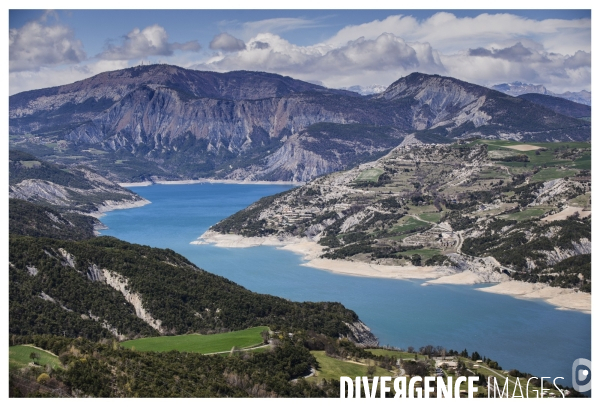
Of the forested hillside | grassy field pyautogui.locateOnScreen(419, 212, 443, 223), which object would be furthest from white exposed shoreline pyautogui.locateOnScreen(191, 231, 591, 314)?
the forested hillside

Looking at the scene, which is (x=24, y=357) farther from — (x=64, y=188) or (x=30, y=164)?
(x=30, y=164)

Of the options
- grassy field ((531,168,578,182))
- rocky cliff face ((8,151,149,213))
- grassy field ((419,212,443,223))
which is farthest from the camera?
rocky cliff face ((8,151,149,213))

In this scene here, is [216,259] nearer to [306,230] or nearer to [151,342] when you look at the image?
[306,230]

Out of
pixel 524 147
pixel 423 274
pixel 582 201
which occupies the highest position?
pixel 524 147

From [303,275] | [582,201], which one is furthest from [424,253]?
[582,201]

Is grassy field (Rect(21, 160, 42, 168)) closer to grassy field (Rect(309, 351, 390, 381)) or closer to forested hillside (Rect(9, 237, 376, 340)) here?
forested hillside (Rect(9, 237, 376, 340))

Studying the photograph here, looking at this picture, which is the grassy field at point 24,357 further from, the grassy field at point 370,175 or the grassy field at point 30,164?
the grassy field at point 30,164
